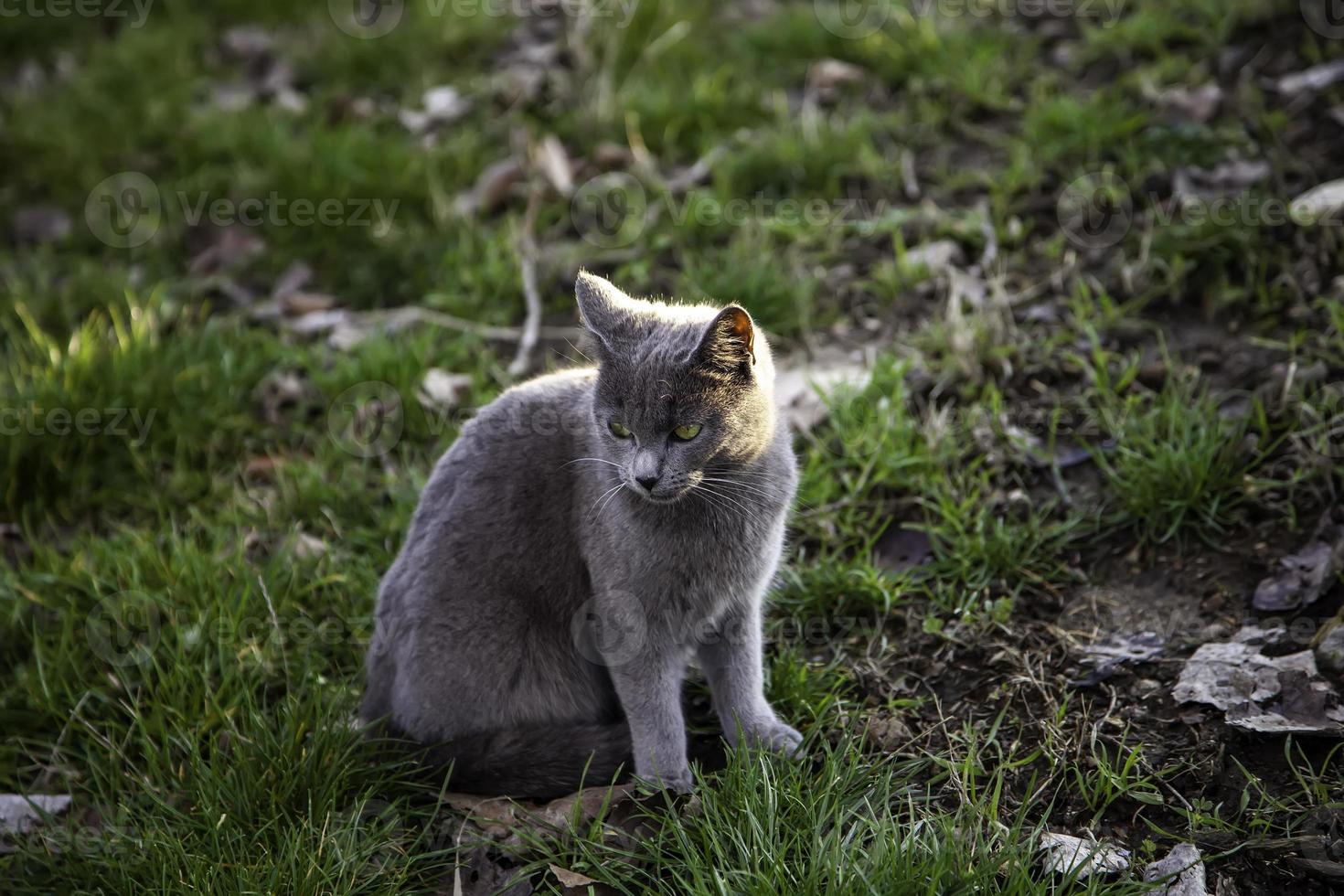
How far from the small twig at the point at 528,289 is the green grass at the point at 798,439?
0.06 metres

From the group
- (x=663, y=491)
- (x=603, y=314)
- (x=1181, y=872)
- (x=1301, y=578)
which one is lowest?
(x=1181, y=872)

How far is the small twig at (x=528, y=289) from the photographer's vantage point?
4230 millimetres

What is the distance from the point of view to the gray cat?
2.60 m

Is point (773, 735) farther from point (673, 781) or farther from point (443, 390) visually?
point (443, 390)

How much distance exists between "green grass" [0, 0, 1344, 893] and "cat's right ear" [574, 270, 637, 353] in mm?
1005

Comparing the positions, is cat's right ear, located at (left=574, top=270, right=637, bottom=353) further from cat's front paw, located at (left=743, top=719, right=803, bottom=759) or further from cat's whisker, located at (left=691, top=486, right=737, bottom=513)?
cat's front paw, located at (left=743, top=719, right=803, bottom=759)

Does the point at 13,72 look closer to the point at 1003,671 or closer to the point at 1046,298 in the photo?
the point at 1046,298

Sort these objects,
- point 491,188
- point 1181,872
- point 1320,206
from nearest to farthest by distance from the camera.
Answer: point 1181,872
point 1320,206
point 491,188

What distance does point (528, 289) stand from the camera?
447 centimetres

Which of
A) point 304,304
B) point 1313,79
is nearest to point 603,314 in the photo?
point 304,304

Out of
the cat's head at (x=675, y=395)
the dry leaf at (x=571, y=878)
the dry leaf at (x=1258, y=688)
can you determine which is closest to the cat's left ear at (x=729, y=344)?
the cat's head at (x=675, y=395)

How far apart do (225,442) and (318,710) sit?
1.65m

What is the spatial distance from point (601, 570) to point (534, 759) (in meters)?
0.50

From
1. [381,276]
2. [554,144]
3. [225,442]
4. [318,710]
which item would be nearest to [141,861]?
[318,710]
